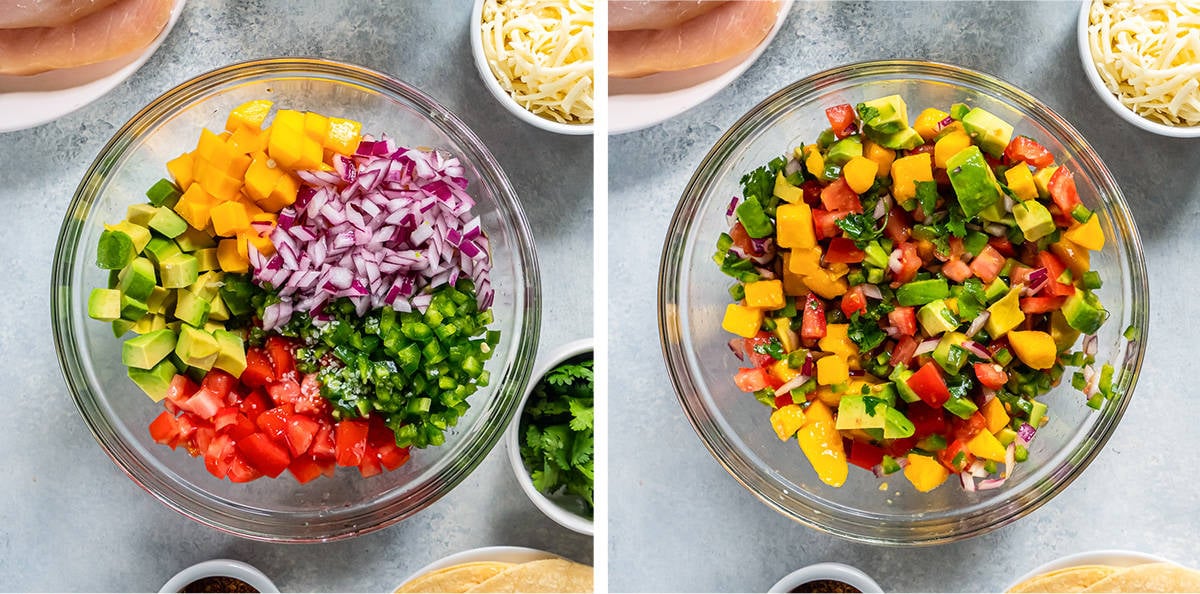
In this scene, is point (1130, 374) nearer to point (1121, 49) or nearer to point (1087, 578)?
point (1087, 578)

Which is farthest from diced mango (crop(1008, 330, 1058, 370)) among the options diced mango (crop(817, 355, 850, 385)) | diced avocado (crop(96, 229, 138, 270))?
diced avocado (crop(96, 229, 138, 270))

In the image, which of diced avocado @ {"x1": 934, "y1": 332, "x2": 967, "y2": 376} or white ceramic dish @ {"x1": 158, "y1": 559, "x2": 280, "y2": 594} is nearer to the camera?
diced avocado @ {"x1": 934, "y1": 332, "x2": 967, "y2": 376}

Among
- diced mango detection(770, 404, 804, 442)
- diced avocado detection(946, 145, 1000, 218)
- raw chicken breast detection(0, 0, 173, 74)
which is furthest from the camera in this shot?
raw chicken breast detection(0, 0, 173, 74)

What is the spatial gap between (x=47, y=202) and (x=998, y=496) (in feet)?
6.21

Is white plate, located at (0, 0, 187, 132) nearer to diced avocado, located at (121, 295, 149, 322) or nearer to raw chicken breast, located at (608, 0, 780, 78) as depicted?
diced avocado, located at (121, 295, 149, 322)

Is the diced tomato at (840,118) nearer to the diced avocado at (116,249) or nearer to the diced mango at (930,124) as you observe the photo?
the diced mango at (930,124)

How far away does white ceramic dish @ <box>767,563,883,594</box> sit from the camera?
1.53 metres

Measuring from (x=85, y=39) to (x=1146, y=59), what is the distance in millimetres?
1987

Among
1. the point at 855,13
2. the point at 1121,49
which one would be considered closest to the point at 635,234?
the point at 855,13

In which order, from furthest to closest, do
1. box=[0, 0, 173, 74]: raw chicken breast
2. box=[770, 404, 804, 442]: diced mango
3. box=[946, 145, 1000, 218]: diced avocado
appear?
box=[0, 0, 173, 74]: raw chicken breast < box=[770, 404, 804, 442]: diced mango < box=[946, 145, 1000, 218]: diced avocado

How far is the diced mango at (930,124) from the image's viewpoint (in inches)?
51.6

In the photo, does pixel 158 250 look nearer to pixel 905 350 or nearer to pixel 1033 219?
pixel 905 350

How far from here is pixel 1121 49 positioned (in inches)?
57.7

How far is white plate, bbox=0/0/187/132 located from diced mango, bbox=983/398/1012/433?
165 cm
